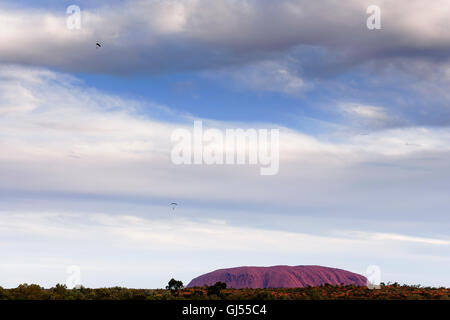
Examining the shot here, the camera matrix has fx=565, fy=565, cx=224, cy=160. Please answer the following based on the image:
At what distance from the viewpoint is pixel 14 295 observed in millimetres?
54094

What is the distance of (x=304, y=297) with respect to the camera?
5594 centimetres
